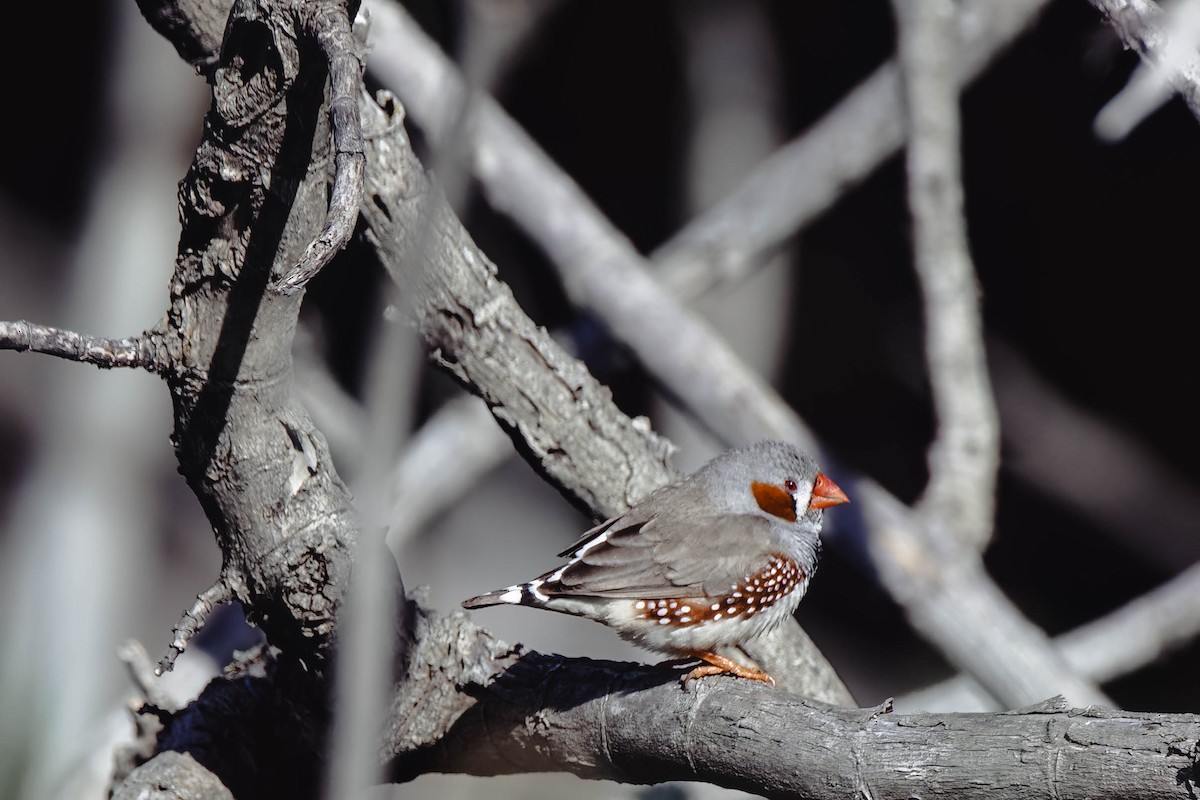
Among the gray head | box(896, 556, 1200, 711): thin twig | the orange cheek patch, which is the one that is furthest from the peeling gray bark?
box(896, 556, 1200, 711): thin twig

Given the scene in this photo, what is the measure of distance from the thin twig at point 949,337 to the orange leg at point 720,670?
990mm

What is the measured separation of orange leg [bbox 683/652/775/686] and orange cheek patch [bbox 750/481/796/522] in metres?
0.50

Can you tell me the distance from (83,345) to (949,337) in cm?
250

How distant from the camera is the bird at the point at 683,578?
316cm

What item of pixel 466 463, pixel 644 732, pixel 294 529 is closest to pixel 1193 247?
pixel 466 463

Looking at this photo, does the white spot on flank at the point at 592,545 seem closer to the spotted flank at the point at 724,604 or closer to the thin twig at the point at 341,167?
the spotted flank at the point at 724,604

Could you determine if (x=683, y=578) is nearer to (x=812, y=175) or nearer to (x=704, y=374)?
(x=704, y=374)

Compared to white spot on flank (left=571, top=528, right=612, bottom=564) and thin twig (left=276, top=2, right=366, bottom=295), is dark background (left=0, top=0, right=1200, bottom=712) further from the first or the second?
thin twig (left=276, top=2, right=366, bottom=295)

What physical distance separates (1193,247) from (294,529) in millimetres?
4334

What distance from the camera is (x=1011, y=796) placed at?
2.10 m

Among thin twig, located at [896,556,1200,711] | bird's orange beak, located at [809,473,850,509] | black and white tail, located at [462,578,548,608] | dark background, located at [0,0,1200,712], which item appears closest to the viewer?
black and white tail, located at [462,578,548,608]

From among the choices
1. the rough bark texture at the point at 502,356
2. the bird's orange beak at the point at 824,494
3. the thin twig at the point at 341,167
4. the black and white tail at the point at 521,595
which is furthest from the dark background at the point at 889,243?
the thin twig at the point at 341,167

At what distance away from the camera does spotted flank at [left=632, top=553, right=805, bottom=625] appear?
10.4 feet

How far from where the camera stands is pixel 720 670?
9.76 ft
